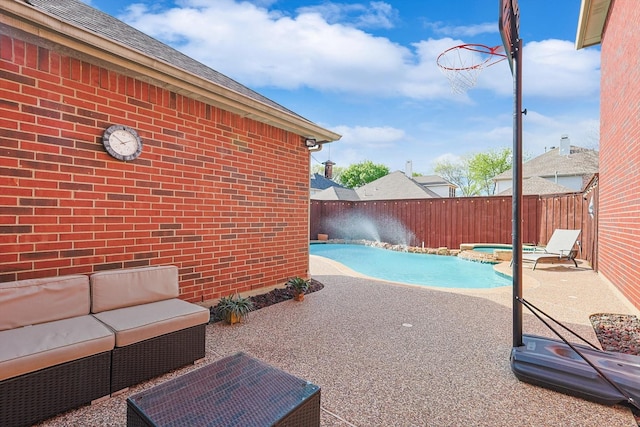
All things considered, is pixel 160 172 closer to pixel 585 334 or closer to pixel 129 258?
pixel 129 258

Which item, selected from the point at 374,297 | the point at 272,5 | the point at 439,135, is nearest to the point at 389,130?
the point at 439,135

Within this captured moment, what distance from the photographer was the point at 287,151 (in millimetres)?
5949

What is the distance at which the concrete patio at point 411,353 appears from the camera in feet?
7.64

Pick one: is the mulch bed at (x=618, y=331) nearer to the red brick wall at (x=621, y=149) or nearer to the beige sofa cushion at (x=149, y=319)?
the red brick wall at (x=621, y=149)

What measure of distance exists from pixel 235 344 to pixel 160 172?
2420 mm

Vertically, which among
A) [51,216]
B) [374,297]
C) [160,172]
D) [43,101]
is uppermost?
[43,101]

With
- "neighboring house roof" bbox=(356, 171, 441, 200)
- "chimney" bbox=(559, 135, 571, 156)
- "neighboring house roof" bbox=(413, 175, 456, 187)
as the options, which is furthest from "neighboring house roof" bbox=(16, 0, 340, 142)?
"neighboring house roof" bbox=(413, 175, 456, 187)

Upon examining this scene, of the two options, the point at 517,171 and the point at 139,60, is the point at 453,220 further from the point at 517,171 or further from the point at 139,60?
the point at 139,60

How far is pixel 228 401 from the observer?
178cm

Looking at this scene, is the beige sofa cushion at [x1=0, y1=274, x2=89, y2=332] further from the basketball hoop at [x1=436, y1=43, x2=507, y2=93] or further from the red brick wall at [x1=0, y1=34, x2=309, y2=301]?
the basketball hoop at [x1=436, y1=43, x2=507, y2=93]

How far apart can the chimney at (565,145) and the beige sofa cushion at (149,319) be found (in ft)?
99.9

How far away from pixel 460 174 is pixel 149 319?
44.1m

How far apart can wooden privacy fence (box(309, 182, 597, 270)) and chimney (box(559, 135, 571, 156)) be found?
16.6 m

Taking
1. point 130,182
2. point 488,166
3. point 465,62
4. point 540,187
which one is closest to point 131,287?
point 130,182
